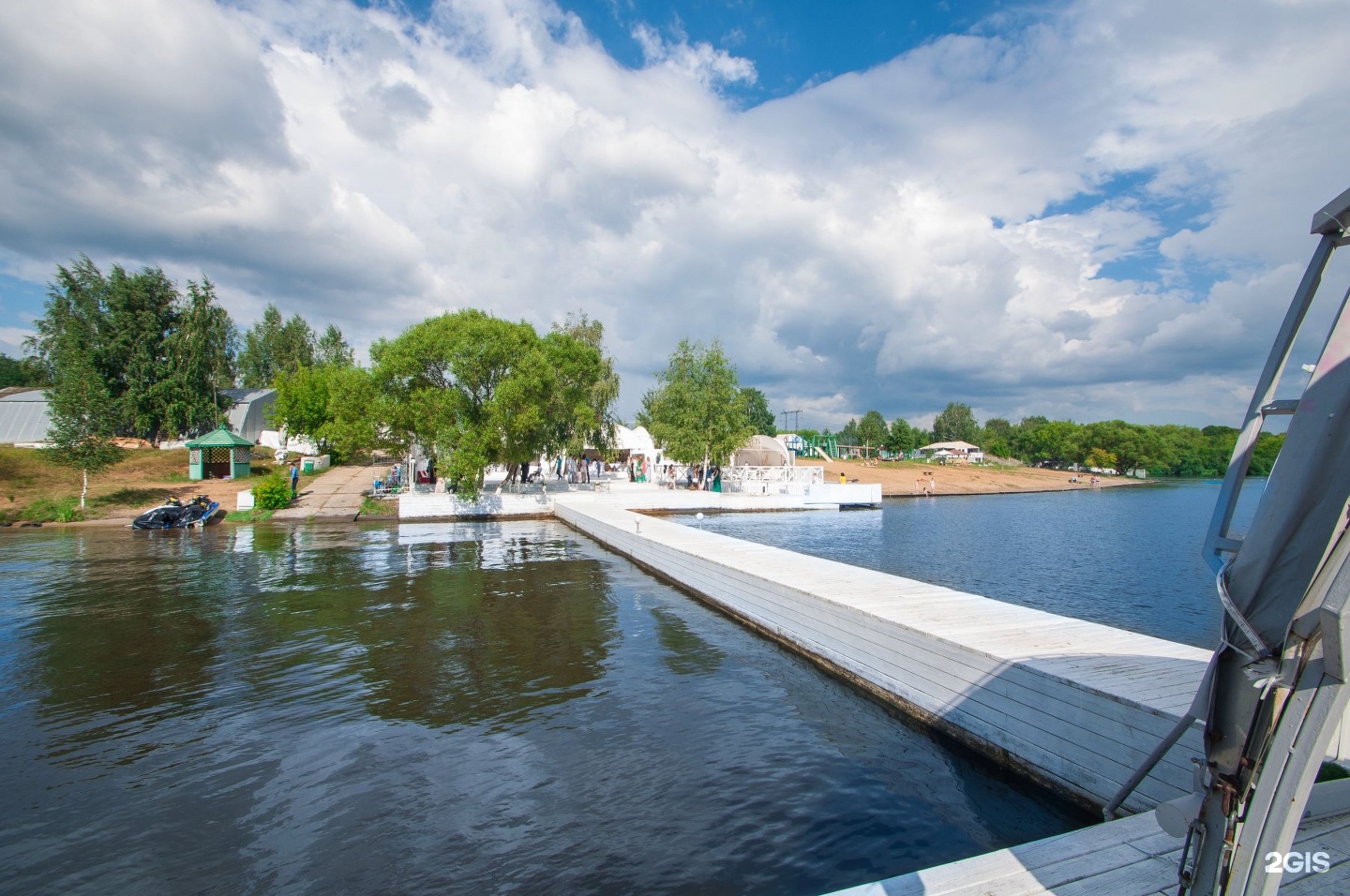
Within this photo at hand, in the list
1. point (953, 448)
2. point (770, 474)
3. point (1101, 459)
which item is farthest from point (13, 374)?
point (1101, 459)

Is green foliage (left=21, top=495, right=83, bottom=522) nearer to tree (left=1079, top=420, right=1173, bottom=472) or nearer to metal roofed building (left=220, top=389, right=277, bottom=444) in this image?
metal roofed building (left=220, top=389, right=277, bottom=444)

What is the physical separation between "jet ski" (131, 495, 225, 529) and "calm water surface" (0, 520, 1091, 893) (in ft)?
51.8

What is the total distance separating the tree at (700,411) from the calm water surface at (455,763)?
29651mm

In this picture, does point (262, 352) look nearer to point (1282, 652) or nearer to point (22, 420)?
point (22, 420)

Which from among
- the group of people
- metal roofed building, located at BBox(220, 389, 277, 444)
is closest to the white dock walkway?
the group of people

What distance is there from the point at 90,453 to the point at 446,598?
85.4ft

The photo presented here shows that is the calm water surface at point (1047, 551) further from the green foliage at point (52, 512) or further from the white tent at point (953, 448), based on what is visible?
the white tent at point (953, 448)

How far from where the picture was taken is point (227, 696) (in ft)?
29.5

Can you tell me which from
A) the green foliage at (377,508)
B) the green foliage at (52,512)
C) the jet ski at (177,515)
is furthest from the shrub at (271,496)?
the green foliage at (52,512)

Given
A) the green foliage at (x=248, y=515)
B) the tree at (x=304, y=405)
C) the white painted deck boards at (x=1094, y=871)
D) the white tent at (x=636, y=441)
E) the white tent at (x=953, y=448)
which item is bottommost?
the white painted deck boards at (x=1094, y=871)

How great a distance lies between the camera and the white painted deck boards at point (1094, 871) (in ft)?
12.3

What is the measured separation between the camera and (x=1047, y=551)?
25031 mm

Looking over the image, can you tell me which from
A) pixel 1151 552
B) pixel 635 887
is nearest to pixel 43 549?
pixel 635 887

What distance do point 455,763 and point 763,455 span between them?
48558 millimetres
